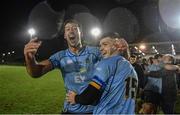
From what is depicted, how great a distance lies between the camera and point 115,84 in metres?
4.42

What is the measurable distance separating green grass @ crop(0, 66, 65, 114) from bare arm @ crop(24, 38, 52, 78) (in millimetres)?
8298

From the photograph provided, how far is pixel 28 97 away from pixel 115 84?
13.8m

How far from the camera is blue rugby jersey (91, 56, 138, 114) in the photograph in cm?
435

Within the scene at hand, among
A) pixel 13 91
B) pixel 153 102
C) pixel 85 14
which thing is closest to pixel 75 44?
pixel 153 102

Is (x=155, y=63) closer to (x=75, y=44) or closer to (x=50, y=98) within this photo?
(x=75, y=44)

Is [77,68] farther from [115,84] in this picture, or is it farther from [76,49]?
[115,84]

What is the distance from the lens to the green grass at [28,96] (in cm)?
1470

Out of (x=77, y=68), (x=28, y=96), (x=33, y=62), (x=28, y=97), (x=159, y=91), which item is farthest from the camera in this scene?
(x=28, y=96)

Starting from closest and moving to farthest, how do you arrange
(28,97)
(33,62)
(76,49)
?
(33,62)
(76,49)
(28,97)

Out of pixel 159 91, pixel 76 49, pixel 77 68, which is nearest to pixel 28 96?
pixel 159 91

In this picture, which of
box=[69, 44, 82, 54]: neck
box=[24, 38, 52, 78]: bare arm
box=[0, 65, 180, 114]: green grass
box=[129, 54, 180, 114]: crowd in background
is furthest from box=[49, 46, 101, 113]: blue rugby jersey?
box=[0, 65, 180, 114]: green grass

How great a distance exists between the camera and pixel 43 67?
595cm

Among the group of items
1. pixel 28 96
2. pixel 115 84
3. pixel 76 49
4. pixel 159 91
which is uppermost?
pixel 76 49

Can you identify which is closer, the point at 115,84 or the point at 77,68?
the point at 115,84
